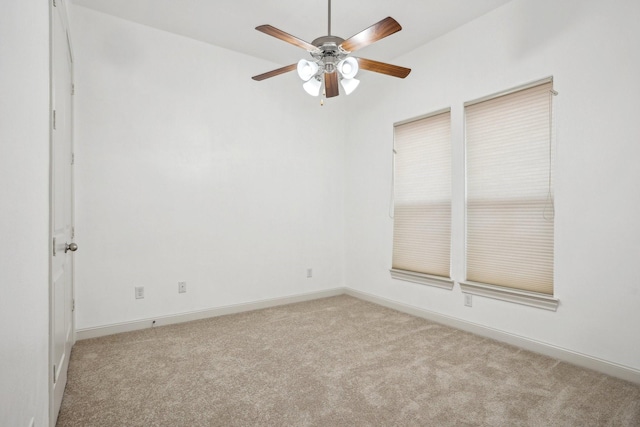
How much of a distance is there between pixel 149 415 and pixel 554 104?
3.58 metres

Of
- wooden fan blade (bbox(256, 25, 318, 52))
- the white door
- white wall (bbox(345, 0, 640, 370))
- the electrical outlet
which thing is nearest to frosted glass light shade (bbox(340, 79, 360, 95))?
wooden fan blade (bbox(256, 25, 318, 52))

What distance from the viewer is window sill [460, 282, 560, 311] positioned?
105 inches

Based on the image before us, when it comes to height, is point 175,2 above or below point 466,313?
above

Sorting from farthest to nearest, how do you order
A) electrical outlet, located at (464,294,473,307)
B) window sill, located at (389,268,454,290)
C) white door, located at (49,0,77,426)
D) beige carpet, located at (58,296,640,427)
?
window sill, located at (389,268,454,290), electrical outlet, located at (464,294,473,307), beige carpet, located at (58,296,640,427), white door, located at (49,0,77,426)

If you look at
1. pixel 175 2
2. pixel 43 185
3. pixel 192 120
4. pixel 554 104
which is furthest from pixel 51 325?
pixel 554 104

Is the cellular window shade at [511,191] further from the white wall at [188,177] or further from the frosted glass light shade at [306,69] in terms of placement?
the white wall at [188,177]

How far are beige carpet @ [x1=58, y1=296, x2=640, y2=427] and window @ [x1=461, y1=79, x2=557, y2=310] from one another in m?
0.58

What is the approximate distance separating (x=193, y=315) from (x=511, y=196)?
3.36 m

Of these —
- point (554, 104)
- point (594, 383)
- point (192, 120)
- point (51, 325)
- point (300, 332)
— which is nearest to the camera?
point (51, 325)

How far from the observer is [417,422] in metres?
1.83

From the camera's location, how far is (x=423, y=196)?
12.3ft

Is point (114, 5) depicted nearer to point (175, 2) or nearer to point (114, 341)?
point (175, 2)

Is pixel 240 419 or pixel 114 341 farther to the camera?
pixel 114 341

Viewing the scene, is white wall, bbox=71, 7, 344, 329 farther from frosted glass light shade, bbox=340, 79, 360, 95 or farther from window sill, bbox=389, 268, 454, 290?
frosted glass light shade, bbox=340, 79, 360, 95
